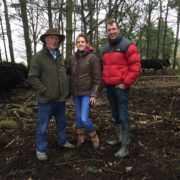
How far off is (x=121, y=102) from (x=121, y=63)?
2.11 ft

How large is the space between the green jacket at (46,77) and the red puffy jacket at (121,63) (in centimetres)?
77

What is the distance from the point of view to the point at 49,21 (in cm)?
1355

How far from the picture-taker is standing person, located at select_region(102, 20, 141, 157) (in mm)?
4625

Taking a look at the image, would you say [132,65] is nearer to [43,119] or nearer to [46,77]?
[46,77]

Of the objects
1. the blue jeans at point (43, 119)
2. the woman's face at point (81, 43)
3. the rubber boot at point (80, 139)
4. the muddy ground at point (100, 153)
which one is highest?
the woman's face at point (81, 43)

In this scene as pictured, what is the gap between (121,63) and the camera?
472 centimetres

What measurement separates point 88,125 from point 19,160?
1.25 metres

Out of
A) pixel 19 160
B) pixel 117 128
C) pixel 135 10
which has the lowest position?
pixel 19 160

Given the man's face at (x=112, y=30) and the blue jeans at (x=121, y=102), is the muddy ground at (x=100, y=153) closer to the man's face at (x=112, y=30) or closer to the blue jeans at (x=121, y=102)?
the blue jeans at (x=121, y=102)

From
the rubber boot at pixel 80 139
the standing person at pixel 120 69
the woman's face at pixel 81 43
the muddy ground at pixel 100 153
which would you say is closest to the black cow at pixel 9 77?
A: the muddy ground at pixel 100 153

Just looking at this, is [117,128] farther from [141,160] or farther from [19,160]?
[19,160]

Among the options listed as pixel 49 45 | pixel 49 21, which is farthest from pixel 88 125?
pixel 49 21

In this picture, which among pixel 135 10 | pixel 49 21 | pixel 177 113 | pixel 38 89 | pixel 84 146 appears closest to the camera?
pixel 38 89

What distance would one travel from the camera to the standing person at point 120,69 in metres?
4.62
